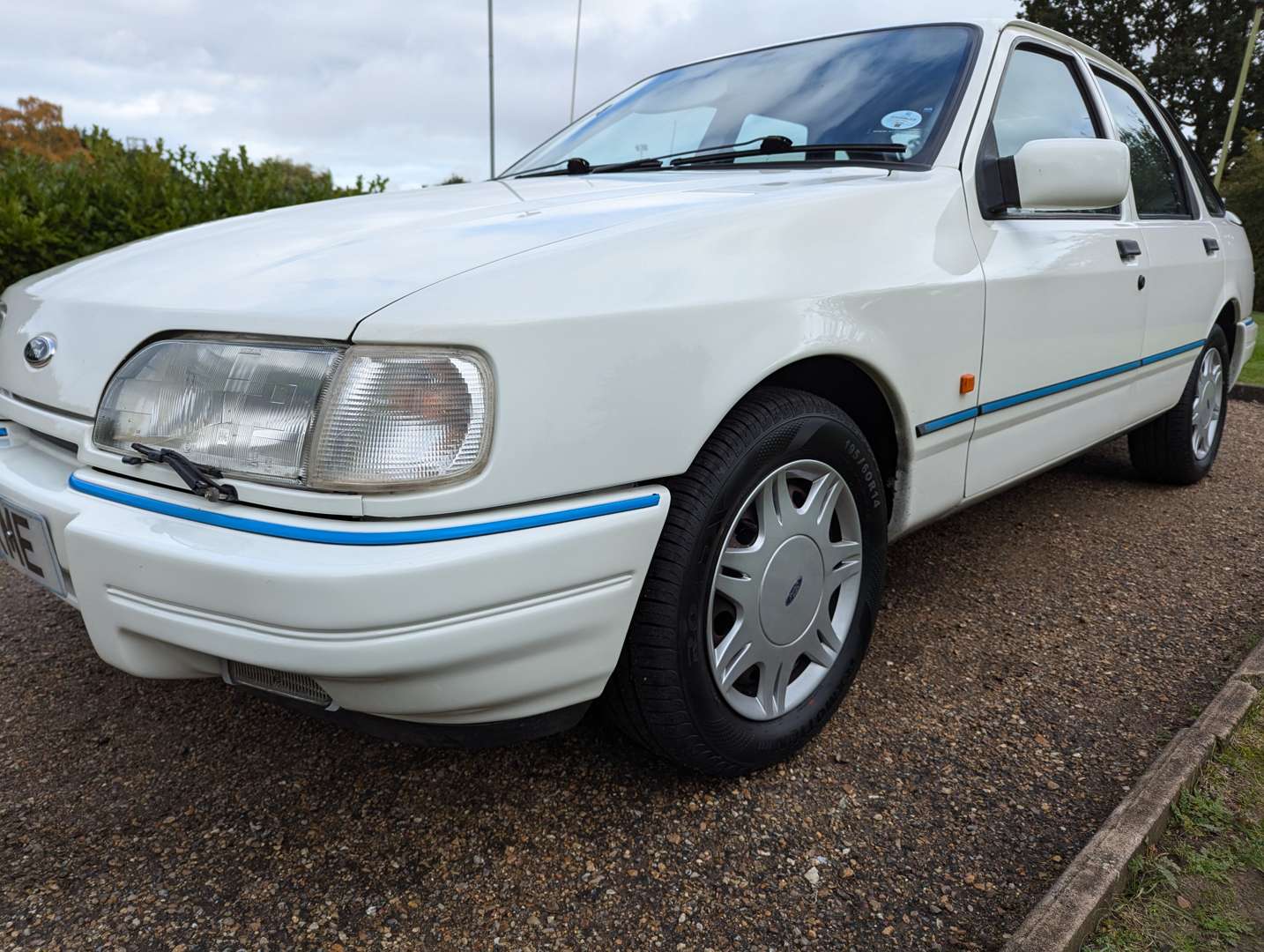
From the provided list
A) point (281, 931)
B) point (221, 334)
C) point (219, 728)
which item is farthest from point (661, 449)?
point (219, 728)

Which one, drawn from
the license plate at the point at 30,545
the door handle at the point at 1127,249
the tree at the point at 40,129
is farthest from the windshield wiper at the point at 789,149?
the tree at the point at 40,129

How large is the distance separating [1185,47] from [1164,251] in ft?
90.3

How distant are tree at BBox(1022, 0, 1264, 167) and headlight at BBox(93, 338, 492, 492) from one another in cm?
2850

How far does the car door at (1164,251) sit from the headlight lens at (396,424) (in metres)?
2.50

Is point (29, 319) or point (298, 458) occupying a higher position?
point (29, 319)

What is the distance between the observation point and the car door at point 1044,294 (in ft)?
6.98

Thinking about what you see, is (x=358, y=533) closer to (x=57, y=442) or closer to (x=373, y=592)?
(x=373, y=592)

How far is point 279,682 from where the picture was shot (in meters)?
1.33

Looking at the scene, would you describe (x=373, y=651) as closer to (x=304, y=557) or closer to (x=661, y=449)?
(x=304, y=557)

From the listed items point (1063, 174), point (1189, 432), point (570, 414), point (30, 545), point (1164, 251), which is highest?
point (1063, 174)

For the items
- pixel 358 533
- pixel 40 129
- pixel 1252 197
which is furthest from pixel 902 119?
pixel 40 129

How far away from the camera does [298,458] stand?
48.9 inches

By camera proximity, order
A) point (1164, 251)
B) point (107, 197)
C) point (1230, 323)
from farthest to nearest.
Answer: point (107, 197) → point (1230, 323) → point (1164, 251)

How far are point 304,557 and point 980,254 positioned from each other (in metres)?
1.62
